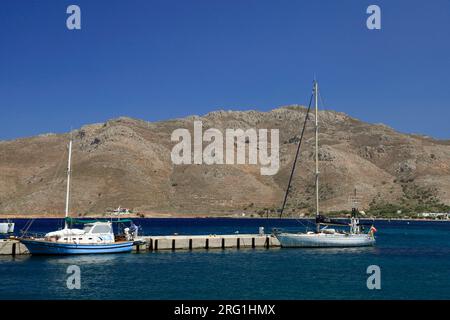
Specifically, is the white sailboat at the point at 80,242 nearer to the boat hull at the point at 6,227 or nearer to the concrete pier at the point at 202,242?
the concrete pier at the point at 202,242

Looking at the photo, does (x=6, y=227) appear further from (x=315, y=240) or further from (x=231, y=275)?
(x=231, y=275)

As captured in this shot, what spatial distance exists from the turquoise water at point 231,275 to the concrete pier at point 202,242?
2.48m

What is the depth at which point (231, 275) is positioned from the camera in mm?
52094

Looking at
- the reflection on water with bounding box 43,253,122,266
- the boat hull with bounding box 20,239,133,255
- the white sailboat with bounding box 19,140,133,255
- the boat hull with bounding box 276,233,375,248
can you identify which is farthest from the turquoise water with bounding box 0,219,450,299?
the boat hull with bounding box 276,233,375,248

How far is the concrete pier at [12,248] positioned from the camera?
67.1m

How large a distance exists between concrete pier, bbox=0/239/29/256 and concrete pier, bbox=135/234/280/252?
14.3 metres

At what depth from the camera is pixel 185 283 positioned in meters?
47.5

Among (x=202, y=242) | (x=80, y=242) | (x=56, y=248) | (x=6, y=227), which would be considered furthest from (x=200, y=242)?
(x=6, y=227)

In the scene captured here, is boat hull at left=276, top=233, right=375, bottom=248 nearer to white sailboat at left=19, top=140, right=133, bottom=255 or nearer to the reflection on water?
white sailboat at left=19, top=140, right=133, bottom=255

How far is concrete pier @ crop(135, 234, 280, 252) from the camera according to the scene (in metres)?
74.8

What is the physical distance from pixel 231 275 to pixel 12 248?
30.7 m

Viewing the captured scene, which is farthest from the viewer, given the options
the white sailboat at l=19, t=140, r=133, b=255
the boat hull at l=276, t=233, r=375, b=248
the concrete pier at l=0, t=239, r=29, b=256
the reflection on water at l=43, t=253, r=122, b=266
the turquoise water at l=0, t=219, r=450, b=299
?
the boat hull at l=276, t=233, r=375, b=248
